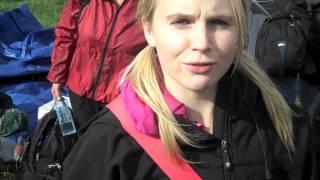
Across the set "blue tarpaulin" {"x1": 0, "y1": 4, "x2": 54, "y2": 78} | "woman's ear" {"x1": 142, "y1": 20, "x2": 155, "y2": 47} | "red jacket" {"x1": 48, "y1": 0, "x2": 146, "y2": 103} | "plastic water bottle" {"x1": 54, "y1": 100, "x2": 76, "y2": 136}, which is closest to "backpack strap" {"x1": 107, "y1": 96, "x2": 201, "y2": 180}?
"woman's ear" {"x1": 142, "y1": 20, "x2": 155, "y2": 47}

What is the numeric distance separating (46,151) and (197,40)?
206 cm

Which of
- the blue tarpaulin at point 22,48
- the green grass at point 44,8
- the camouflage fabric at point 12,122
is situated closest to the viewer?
the camouflage fabric at point 12,122

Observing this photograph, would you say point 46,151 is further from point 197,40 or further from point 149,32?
point 197,40

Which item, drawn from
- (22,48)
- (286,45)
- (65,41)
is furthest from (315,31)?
(22,48)

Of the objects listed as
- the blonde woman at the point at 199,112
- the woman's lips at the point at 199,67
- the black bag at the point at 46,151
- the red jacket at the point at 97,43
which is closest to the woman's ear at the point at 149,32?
the blonde woman at the point at 199,112

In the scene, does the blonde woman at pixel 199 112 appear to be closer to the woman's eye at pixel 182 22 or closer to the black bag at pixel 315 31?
the woman's eye at pixel 182 22

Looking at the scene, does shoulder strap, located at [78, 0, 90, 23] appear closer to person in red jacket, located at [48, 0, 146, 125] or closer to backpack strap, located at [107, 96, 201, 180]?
person in red jacket, located at [48, 0, 146, 125]

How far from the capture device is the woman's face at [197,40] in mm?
1713

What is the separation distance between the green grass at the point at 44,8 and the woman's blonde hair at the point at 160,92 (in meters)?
5.43

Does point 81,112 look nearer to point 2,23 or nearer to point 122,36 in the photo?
point 122,36

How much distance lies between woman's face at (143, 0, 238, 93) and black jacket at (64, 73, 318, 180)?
15 centimetres

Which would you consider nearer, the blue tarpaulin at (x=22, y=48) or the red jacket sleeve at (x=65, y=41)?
the red jacket sleeve at (x=65, y=41)

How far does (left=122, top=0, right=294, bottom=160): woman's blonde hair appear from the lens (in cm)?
182

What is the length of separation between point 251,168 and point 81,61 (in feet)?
5.72
